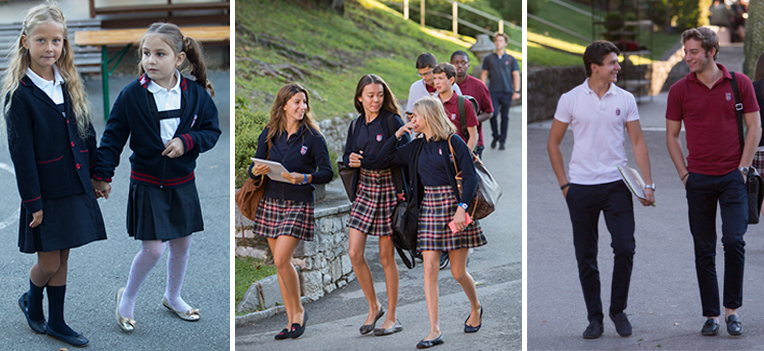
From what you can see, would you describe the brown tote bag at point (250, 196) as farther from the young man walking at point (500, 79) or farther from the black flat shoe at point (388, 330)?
the young man walking at point (500, 79)

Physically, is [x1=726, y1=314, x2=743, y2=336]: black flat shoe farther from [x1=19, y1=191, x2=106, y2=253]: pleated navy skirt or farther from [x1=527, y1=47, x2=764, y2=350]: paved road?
[x1=19, y1=191, x2=106, y2=253]: pleated navy skirt

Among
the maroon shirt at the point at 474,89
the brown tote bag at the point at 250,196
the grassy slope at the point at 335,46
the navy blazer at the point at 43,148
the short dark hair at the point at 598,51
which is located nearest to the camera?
the navy blazer at the point at 43,148

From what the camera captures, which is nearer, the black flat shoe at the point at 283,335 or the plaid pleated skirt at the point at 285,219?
the plaid pleated skirt at the point at 285,219

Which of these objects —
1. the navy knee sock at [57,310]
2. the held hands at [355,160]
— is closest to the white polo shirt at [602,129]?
the held hands at [355,160]

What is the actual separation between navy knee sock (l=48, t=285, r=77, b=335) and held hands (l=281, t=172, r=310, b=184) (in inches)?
59.5

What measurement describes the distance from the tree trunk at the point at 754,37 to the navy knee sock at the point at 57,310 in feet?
33.6

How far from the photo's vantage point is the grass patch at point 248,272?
5.67 meters

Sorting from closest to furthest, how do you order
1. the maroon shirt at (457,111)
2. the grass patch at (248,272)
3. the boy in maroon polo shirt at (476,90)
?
the grass patch at (248,272), the maroon shirt at (457,111), the boy in maroon polo shirt at (476,90)

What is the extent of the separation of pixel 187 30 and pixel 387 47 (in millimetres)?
6226

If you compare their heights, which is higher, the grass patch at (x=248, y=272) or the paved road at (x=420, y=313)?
the grass patch at (x=248, y=272)

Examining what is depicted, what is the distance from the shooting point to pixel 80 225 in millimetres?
4457

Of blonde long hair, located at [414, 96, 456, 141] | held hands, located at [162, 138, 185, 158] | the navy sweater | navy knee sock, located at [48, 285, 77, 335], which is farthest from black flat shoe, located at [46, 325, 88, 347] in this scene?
blonde long hair, located at [414, 96, 456, 141]

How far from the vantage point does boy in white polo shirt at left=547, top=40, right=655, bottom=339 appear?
14.4 ft

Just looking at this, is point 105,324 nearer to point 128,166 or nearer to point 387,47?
point 128,166
